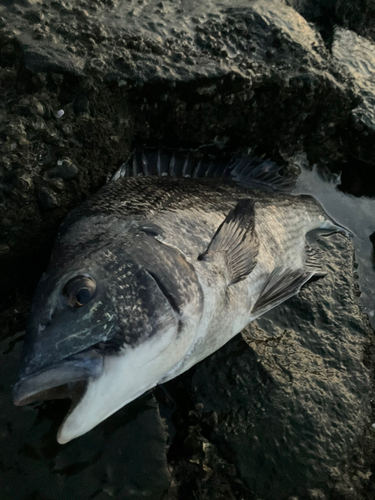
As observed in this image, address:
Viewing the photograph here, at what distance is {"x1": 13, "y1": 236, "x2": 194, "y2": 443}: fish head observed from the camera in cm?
163

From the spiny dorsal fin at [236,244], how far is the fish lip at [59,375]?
89 cm

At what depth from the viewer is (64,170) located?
2629mm

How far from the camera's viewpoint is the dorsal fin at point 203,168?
3023mm

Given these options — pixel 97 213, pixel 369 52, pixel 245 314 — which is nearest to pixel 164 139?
pixel 97 213

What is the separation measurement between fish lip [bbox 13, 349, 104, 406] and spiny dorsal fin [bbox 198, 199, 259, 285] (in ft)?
2.93

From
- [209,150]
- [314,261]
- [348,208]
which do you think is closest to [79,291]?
[209,150]

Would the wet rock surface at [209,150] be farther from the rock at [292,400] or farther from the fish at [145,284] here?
the fish at [145,284]

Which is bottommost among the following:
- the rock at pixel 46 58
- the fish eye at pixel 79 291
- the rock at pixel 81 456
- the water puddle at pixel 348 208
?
the rock at pixel 81 456

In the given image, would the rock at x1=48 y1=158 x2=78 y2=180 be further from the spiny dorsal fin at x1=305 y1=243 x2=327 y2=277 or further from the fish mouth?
the spiny dorsal fin at x1=305 y1=243 x2=327 y2=277

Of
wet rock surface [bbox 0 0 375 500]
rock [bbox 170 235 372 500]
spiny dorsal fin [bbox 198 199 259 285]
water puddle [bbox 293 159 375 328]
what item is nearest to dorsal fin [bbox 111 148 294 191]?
wet rock surface [bbox 0 0 375 500]

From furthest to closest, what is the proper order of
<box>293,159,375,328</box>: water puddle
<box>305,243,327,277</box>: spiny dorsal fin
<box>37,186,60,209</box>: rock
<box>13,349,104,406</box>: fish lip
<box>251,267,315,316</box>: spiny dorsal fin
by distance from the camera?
<box>293,159,375,328</box>: water puddle < <box>305,243,327,277</box>: spiny dorsal fin < <box>251,267,315,316</box>: spiny dorsal fin < <box>37,186,60,209</box>: rock < <box>13,349,104,406</box>: fish lip

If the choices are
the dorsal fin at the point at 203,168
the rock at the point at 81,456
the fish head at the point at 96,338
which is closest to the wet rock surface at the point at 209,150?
the rock at the point at 81,456

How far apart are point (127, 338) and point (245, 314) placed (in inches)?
40.4

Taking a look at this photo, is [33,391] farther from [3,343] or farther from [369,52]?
[369,52]
